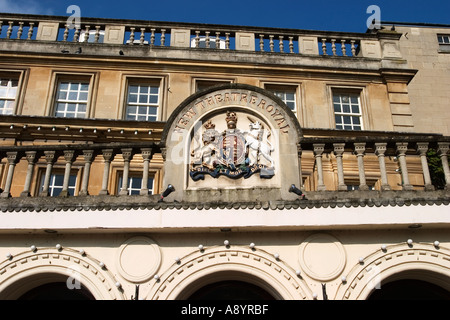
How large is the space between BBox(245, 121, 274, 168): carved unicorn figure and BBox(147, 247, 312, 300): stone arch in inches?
80.2

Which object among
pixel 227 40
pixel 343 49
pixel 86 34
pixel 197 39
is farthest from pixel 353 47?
pixel 86 34

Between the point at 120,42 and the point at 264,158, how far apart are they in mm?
10834

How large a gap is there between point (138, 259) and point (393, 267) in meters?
5.04

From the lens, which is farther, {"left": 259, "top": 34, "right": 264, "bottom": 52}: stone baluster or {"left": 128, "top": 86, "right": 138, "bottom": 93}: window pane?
{"left": 259, "top": 34, "right": 264, "bottom": 52}: stone baluster

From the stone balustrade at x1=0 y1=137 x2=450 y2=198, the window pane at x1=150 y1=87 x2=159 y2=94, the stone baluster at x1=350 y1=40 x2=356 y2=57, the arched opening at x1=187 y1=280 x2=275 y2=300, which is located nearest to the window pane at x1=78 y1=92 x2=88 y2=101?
the window pane at x1=150 y1=87 x2=159 y2=94

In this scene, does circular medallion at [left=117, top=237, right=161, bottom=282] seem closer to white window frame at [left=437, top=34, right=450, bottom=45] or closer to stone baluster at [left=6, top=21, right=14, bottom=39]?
stone baluster at [left=6, top=21, right=14, bottom=39]

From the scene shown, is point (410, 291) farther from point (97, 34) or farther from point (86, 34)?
point (86, 34)

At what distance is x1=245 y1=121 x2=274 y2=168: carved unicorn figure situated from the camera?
933cm

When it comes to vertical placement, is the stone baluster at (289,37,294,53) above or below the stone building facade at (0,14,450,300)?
above

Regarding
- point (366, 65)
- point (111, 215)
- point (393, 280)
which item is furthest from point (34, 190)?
point (366, 65)

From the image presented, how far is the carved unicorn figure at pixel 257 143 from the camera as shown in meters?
9.33

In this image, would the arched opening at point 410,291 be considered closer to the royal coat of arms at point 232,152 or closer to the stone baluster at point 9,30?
the royal coat of arms at point 232,152

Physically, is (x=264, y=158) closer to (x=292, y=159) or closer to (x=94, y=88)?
(x=292, y=159)

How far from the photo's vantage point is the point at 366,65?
58.0 feet
